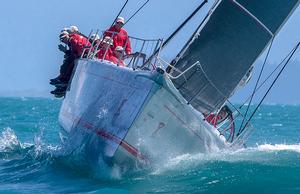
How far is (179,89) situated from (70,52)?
15.1 feet

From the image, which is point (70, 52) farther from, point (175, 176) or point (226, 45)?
point (175, 176)

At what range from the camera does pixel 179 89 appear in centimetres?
1082

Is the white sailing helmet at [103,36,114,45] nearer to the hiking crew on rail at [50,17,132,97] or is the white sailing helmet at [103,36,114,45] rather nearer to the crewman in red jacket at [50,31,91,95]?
the hiking crew on rail at [50,17,132,97]

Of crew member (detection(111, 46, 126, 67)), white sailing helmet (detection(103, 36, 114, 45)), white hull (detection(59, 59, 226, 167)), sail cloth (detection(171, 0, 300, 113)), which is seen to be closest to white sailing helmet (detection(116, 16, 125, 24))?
white sailing helmet (detection(103, 36, 114, 45))

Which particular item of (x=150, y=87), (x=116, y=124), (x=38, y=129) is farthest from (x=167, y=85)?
(x=38, y=129)

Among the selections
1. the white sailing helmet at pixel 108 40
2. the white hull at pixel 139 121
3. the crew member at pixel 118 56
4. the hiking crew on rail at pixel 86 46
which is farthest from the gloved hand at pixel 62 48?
the white hull at pixel 139 121

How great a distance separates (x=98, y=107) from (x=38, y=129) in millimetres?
16078

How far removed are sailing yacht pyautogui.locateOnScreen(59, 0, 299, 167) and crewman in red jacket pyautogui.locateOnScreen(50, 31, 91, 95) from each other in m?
2.52

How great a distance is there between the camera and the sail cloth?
11.1m

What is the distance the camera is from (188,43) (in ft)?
36.7

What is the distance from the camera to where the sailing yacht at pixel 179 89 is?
10.2 m

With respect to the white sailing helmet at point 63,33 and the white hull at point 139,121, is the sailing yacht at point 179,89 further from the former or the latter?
the white sailing helmet at point 63,33

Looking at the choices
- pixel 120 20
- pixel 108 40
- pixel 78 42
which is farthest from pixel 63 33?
pixel 108 40

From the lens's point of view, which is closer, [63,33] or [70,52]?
[63,33]
